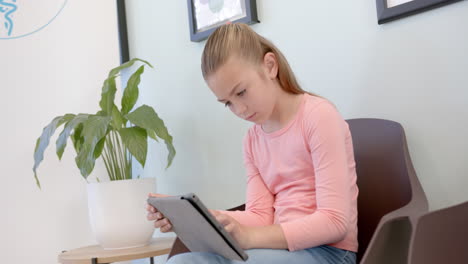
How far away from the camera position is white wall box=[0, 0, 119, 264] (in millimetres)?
1790

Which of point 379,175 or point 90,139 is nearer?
point 379,175

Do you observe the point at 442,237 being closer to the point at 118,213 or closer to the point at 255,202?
the point at 255,202

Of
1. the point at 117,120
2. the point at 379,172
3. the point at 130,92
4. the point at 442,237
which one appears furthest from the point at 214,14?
the point at 442,237

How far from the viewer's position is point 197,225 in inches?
35.4

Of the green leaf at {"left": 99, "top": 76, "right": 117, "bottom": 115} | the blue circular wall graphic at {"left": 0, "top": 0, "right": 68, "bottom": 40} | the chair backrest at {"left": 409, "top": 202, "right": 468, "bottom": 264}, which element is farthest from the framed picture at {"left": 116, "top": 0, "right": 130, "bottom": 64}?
the chair backrest at {"left": 409, "top": 202, "right": 468, "bottom": 264}

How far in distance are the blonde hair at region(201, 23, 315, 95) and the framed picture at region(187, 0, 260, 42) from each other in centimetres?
55

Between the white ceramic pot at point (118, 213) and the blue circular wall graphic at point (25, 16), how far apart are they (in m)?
0.72

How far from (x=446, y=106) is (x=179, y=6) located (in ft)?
3.80

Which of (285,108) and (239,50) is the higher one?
(239,50)

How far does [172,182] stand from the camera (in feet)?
6.61

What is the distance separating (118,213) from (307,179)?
774 millimetres

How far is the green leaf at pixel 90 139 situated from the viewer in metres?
1.52

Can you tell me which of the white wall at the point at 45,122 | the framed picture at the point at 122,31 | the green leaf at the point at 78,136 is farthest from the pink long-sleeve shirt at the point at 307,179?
the framed picture at the point at 122,31

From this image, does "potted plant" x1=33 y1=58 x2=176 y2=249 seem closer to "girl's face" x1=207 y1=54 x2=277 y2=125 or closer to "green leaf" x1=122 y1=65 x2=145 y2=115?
"green leaf" x1=122 y1=65 x2=145 y2=115
